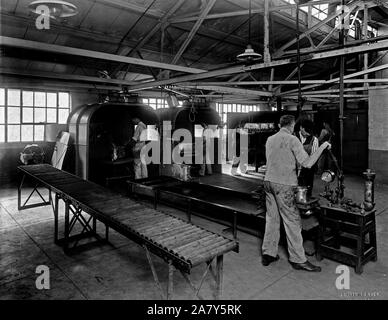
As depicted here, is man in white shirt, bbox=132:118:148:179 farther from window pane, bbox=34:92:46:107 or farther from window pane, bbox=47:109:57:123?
window pane, bbox=34:92:46:107

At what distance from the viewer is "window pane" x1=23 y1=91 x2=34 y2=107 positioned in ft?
28.4

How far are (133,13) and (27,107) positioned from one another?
4381 millimetres

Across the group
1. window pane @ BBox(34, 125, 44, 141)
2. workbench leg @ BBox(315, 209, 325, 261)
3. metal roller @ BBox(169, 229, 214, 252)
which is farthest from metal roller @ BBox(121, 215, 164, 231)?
window pane @ BBox(34, 125, 44, 141)

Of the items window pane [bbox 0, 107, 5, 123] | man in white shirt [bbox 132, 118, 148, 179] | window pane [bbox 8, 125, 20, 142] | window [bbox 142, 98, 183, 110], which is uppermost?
window [bbox 142, 98, 183, 110]

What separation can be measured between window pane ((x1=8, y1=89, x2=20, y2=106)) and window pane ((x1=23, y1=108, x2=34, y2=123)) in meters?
0.28

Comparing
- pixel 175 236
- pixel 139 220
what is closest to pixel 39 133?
pixel 139 220

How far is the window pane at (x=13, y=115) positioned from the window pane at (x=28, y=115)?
158 mm

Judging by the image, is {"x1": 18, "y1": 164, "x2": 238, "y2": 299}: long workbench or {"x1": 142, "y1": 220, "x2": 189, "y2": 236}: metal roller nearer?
{"x1": 18, "y1": 164, "x2": 238, "y2": 299}: long workbench

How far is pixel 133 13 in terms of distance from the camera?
22.8ft

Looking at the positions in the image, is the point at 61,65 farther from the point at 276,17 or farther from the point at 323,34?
the point at 323,34

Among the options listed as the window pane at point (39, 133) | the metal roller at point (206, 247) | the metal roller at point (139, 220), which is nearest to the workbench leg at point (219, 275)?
the metal roller at point (206, 247)

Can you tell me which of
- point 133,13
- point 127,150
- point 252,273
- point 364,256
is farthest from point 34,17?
point 364,256

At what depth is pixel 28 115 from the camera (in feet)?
28.8
